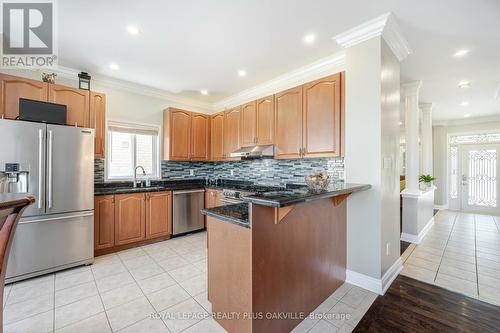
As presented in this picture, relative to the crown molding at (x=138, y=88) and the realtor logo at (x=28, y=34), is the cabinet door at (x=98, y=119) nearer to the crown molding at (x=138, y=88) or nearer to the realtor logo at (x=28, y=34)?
the crown molding at (x=138, y=88)

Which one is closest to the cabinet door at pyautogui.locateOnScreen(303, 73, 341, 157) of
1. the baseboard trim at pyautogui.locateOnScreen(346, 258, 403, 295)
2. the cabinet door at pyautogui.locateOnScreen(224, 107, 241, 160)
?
the baseboard trim at pyautogui.locateOnScreen(346, 258, 403, 295)

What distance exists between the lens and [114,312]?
6.28 feet

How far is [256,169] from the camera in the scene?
4.32 meters

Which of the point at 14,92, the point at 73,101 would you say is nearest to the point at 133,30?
the point at 73,101

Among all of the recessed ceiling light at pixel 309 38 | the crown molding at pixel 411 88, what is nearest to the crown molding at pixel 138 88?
the recessed ceiling light at pixel 309 38

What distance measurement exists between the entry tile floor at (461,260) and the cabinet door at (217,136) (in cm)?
350

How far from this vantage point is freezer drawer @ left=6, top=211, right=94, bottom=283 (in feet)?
7.84

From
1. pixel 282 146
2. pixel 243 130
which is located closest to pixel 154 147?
pixel 243 130

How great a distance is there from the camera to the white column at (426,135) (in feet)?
15.9

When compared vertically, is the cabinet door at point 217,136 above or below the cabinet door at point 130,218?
above

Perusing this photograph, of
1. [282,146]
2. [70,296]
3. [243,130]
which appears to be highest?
[243,130]

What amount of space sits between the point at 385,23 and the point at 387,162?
137 centimetres

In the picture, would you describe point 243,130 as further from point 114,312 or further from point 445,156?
point 445,156

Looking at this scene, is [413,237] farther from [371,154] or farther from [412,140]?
[371,154]
